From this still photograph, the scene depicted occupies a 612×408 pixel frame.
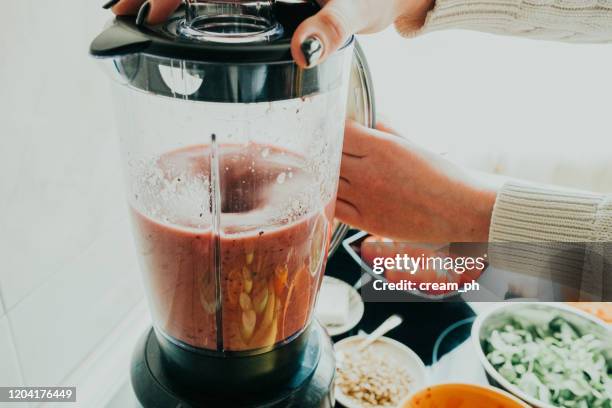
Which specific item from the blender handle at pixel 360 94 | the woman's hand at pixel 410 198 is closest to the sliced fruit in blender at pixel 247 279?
the blender handle at pixel 360 94

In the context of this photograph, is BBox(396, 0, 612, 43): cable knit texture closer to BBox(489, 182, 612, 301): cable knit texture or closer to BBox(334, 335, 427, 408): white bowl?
BBox(489, 182, 612, 301): cable knit texture

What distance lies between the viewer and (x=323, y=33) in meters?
0.37

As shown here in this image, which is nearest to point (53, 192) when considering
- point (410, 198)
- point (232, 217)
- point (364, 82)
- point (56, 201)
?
point (56, 201)

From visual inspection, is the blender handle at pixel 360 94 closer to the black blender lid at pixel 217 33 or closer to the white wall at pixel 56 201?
the black blender lid at pixel 217 33

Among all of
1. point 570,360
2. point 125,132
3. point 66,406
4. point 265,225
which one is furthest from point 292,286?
point 570,360

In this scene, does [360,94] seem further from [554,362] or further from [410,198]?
[554,362]

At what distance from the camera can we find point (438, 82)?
1.30 m

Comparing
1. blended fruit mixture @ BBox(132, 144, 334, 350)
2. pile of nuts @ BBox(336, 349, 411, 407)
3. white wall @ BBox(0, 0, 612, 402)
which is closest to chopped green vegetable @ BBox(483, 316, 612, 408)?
pile of nuts @ BBox(336, 349, 411, 407)

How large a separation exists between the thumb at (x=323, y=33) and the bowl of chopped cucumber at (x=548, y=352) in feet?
1.59

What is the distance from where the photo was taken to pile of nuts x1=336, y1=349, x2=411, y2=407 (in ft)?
2.43

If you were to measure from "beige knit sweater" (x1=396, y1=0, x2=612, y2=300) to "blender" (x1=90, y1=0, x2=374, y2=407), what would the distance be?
0.34 meters

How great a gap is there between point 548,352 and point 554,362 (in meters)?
0.02

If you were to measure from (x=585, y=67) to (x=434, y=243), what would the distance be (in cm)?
67

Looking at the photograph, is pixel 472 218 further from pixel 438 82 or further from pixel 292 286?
pixel 438 82
